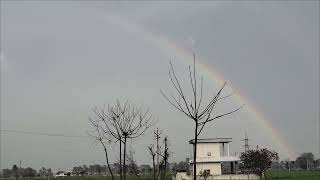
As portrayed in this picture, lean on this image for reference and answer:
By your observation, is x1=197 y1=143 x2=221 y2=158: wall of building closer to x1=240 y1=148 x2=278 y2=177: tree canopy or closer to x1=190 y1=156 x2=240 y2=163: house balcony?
x1=190 y1=156 x2=240 y2=163: house balcony

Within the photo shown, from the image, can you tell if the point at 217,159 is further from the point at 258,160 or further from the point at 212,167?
the point at 258,160

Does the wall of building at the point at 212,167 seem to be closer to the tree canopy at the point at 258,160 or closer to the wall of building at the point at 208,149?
the wall of building at the point at 208,149

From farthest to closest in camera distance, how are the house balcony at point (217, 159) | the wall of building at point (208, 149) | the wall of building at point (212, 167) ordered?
1. the wall of building at point (208, 149)
2. the house balcony at point (217, 159)
3. the wall of building at point (212, 167)

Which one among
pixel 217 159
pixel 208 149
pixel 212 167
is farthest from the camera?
pixel 208 149

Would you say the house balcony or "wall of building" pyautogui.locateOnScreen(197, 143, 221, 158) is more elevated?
"wall of building" pyautogui.locateOnScreen(197, 143, 221, 158)

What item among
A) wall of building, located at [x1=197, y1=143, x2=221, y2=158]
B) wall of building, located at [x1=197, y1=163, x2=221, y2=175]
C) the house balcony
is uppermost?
wall of building, located at [x1=197, y1=143, x2=221, y2=158]

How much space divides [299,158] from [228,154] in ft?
382

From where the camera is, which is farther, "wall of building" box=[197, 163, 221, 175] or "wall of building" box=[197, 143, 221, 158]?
"wall of building" box=[197, 143, 221, 158]

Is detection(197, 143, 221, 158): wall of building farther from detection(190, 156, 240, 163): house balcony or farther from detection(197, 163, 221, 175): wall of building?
detection(197, 163, 221, 175): wall of building

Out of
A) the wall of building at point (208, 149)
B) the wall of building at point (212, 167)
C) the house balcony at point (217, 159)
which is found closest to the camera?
the wall of building at point (212, 167)

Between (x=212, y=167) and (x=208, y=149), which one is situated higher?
(x=208, y=149)

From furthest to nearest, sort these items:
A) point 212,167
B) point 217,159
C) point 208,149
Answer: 1. point 208,149
2. point 217,159
3. point 212,167

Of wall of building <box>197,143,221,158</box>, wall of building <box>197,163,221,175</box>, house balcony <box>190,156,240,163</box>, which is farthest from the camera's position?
wall of building <box>197,143,221,158</box>

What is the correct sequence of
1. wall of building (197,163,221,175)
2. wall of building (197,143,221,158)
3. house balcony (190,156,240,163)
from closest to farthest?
wall of building (197,163,221,175) → house balcony (190,156,240,163) → wall of building (197,143,221,158)
